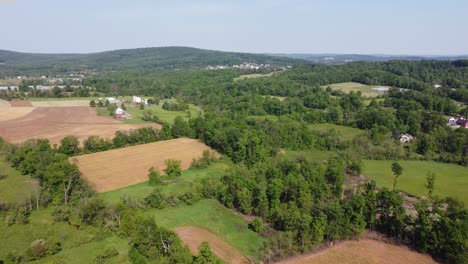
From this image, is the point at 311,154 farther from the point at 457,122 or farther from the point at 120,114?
the point at 120,114

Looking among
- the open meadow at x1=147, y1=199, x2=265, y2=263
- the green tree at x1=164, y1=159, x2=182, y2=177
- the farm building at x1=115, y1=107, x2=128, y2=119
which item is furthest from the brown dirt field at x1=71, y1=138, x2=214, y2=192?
the farm building at x1=115, y1=107, x2=128, y2=119

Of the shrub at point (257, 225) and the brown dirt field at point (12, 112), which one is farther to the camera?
the brown dirt field at point (12, 112)

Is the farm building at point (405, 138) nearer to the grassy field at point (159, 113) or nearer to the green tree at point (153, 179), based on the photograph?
the green tree at point (153, 179)

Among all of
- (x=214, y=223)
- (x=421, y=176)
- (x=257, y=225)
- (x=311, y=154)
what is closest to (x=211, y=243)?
→ (x=214, y=223)

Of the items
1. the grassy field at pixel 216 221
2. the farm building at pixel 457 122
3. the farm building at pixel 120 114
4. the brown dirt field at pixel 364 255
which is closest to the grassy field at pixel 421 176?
the brown dirt field at pixel 364 255

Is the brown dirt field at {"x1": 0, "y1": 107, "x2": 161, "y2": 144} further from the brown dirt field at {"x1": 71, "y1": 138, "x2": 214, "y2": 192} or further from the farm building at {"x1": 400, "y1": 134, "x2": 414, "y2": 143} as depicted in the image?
the farm building at {"x1": 400, "y1": 134, "x2": 414, "y2": 143}

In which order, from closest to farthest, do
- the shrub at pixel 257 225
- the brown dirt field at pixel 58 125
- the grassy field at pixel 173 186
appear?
the shrub at pixel 257 225 → the grassy field at pixel 173 186 → the brown dirt field at pixel 58 125

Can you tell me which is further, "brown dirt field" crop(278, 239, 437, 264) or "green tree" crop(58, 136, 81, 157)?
"green tree" crop(58, 136, 81, 157)
